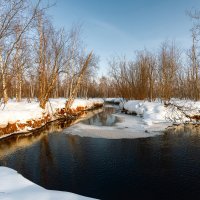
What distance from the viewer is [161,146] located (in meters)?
10.7

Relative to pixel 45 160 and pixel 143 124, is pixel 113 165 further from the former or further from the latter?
pixel 143 124

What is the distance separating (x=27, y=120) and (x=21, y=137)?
7.79ft

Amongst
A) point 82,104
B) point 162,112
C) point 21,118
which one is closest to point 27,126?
point 21,118

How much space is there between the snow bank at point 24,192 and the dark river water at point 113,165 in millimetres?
684

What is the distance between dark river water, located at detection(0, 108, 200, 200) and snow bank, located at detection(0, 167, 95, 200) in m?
0.68

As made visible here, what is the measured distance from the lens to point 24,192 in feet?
18.2

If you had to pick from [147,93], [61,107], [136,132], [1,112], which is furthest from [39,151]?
[147,93]

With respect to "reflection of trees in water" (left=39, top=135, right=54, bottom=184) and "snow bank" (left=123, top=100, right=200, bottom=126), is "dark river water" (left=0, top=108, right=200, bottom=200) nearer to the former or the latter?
"reflection of trees in water" (left=39, top=135, right=54, bottom=184)

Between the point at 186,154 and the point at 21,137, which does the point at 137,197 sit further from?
the point at 21,137

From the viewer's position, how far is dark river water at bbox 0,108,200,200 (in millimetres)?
6348

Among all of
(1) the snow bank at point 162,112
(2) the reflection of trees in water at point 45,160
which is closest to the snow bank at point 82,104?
(1) the snow bank at point 162,112

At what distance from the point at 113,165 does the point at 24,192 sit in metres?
3.67

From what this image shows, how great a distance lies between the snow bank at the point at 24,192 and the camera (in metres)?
5.25

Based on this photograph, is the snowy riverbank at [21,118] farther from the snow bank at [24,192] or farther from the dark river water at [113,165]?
the snow bank at [24,192]
